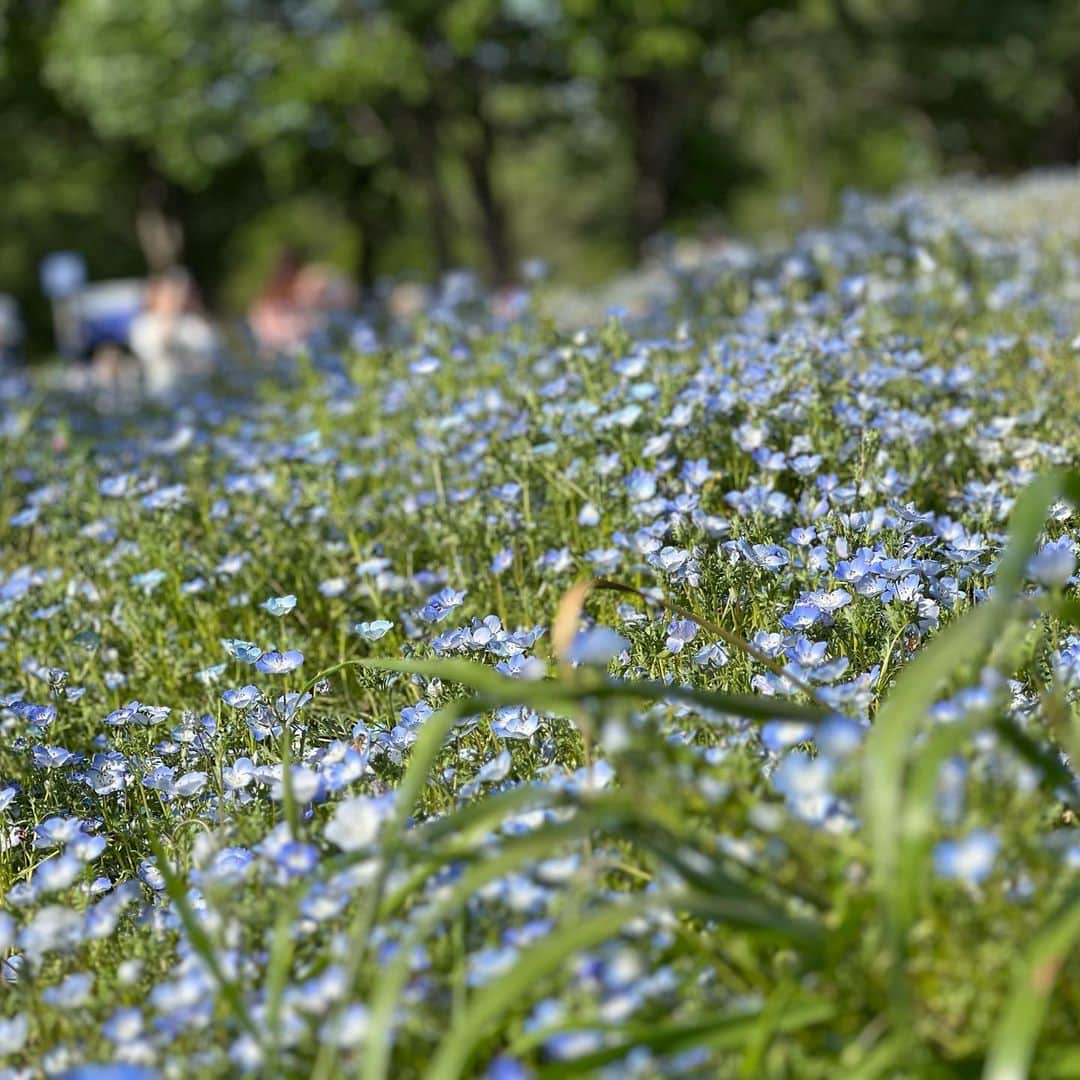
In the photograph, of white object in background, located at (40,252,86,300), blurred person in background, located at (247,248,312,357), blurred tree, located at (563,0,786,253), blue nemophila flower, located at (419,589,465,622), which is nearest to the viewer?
blue nemophila flower, located at (419,589,465,622)

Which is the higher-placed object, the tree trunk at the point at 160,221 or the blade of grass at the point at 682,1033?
the tree trunk at the point at 160,221

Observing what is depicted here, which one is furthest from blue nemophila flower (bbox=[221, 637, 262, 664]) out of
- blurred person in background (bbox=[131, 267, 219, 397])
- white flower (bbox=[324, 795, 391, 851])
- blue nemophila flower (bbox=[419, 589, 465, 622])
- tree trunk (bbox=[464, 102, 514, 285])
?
tree trunk (bbox=[464, 102, 514, 285])

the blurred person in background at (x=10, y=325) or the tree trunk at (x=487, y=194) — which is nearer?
the tree trunk at (x=487, y=194)

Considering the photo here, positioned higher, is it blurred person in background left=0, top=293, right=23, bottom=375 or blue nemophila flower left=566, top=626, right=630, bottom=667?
blurred person in background left=0, top=293, right=23, bottom=375

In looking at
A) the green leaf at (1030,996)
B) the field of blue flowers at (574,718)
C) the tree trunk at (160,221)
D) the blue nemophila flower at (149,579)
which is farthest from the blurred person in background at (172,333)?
the tree trunk at (160,221)

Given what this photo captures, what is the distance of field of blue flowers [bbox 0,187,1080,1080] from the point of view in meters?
1.61

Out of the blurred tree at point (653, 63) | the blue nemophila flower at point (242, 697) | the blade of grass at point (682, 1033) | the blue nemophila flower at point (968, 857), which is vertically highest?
the blurred tree at point (653, 63)

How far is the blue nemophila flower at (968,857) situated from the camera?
153 cm

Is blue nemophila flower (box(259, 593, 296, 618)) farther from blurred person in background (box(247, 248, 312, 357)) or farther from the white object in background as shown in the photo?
the white object in background

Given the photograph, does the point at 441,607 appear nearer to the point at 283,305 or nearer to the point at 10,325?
the point at 283,305

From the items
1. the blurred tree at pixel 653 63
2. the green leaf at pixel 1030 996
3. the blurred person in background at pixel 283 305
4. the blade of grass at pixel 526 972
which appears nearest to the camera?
the green leaf at pixel 1030 996

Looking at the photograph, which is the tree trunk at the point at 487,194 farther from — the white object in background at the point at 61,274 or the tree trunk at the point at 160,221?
the white object in background at the point at 61,274

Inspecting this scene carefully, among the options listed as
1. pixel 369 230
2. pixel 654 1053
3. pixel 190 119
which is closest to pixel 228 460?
A: pixel 654 1053

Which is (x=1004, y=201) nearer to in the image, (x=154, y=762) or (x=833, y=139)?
(x=154, y=762)
